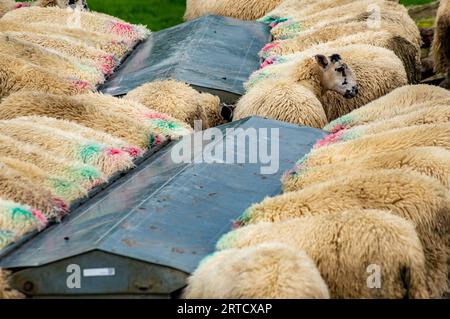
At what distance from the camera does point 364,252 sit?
8.59 m

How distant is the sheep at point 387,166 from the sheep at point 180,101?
359 centimetres

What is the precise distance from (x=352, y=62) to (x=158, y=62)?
324 cm

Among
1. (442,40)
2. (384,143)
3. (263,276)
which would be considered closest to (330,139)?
(384,143)

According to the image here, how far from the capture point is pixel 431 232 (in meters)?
9.41

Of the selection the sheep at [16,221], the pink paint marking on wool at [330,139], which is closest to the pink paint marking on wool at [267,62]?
the pink paint marking on wool at [330,139]

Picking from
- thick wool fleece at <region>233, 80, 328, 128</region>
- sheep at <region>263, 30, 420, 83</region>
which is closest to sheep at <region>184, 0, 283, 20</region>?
sheep at <region>263, 30, 420, 83</region>

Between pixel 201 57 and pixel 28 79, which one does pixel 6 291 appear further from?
pixel 201 57

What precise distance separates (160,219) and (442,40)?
28.4ft

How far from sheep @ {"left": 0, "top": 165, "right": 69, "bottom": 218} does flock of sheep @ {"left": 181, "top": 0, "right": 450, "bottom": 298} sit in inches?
67.3

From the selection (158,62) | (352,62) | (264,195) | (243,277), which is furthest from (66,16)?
(243,277)

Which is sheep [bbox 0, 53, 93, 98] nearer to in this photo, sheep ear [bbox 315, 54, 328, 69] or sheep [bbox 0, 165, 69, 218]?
sheep ear [bbox 315, 54, 328, 69]

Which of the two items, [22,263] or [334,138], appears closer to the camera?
[22,263]

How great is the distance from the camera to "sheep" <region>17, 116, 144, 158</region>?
12516mm
